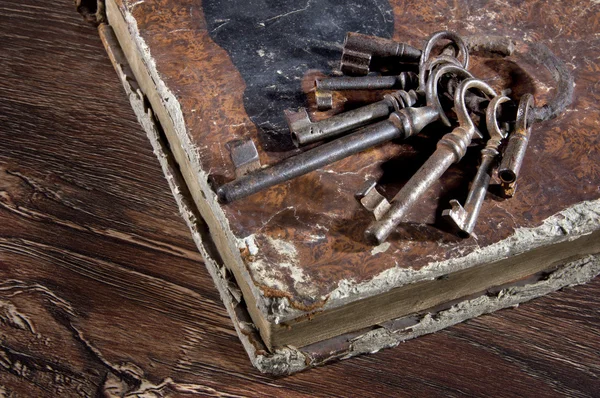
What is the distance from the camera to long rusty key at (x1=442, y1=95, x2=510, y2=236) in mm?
1921

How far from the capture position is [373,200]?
1.92m

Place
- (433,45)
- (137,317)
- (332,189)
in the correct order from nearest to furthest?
(332,189)
(137,317)
(433,45)

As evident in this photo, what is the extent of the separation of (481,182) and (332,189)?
13.3 inches

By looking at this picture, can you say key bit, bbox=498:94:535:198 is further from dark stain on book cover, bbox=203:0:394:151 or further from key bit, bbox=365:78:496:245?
dark stain on book cover, bbox=203:0:394:151

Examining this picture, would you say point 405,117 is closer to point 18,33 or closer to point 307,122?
point 307,122

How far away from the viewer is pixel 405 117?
204cm

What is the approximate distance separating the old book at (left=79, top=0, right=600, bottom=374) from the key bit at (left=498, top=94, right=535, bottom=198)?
5cm

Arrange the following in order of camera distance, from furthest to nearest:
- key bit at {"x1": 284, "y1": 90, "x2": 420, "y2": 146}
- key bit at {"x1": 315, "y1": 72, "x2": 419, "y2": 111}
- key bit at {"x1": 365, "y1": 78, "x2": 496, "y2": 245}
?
key bit at {"x1": 315, "y1": 72, "x2": 419, "y2": 111}
key bit at {"x1": 284, "y1": 90, "x2": 420, "y2": 146}
key bit at {"x1": 365, "y1": 78, "x2": 496, "y2": 245}

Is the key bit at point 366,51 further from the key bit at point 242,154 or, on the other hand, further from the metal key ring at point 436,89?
the key bit at point 242,154

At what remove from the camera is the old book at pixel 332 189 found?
76.0 inches

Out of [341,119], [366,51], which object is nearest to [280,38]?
[366,51]

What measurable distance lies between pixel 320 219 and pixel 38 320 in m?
0.72

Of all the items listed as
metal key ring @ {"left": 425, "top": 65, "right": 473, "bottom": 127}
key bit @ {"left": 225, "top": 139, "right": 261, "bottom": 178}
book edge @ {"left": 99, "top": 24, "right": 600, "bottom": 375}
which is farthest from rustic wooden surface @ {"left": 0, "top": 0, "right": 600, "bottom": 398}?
metal key ring @ {"left": 425, "top": 65, "right": 473, "bottom": 127}

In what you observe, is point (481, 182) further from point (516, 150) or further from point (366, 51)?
point (366, 51)
